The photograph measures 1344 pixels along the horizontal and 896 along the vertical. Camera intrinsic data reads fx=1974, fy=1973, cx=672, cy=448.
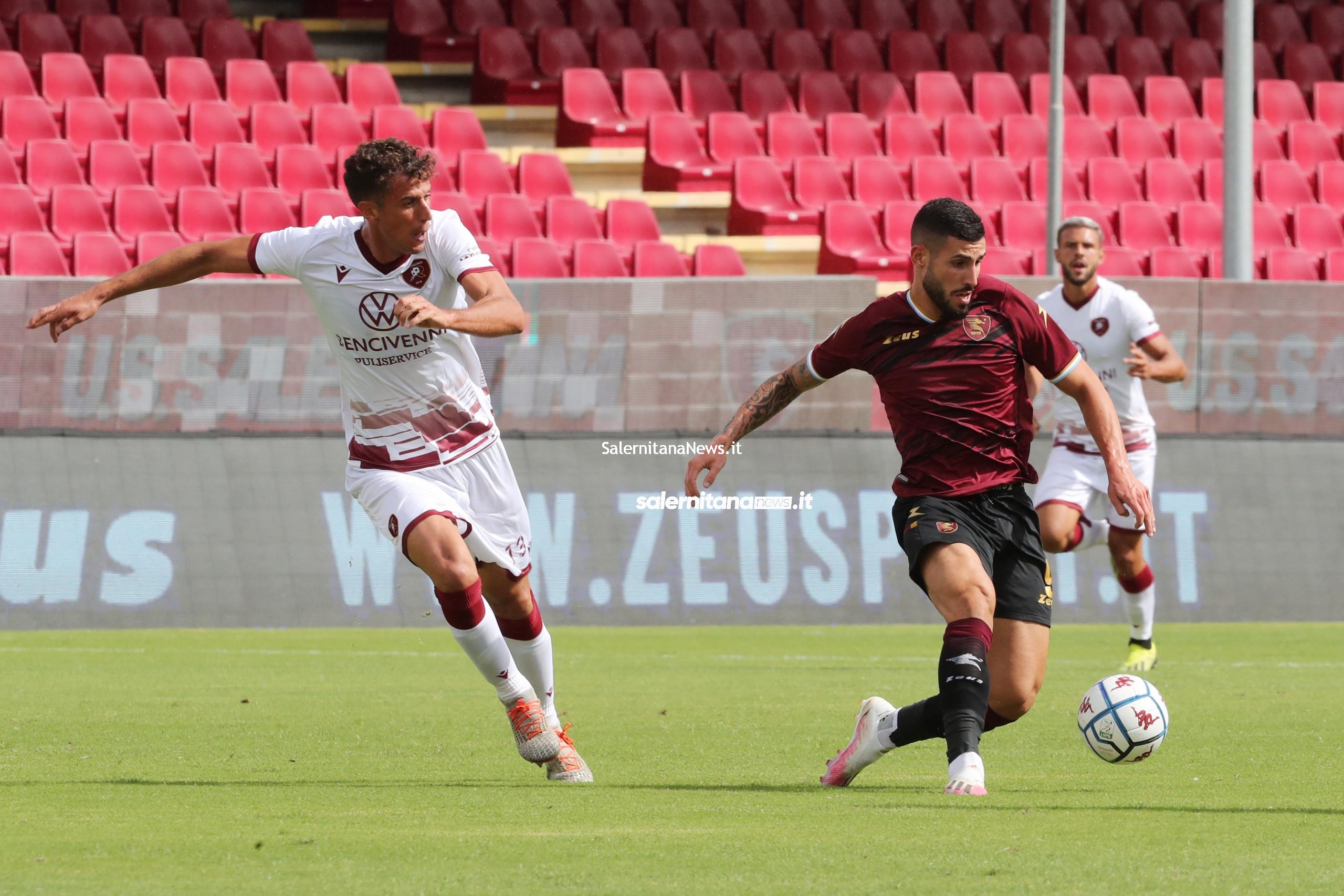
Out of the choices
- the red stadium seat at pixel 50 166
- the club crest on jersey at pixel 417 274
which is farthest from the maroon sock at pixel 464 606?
the red stadium seat at pixel 50 166

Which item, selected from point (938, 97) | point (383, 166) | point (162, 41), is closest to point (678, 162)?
point (938, 97)

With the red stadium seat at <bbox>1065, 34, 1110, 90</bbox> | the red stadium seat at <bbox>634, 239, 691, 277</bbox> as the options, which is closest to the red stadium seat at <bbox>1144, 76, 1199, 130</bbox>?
the red stadium seat at <bbox>1065, 34, 1110, 90</bbox>

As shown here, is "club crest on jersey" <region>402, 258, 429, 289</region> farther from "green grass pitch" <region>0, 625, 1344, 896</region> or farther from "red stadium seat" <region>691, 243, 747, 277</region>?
"red stadium seat" <region>691, 243, 747, 277</region>

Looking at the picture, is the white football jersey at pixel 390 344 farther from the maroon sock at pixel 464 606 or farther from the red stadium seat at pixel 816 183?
the red stadium seat at pixel 816 183

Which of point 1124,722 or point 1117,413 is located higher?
point 1117,413

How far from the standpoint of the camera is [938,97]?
23.5m

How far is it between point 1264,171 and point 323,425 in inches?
530

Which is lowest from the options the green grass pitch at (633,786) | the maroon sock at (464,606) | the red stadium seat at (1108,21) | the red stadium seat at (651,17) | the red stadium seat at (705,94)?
the green grass pitch at (633,786)

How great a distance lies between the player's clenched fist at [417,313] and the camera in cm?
606

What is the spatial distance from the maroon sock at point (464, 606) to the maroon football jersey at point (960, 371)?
4.90 feet

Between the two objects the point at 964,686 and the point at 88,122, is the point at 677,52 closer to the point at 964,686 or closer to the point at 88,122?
the point at 88,122

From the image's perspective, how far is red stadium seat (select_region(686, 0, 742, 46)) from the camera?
23797 millimetres

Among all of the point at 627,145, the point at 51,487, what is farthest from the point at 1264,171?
the point at 51,487

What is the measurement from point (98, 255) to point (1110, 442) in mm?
12800
